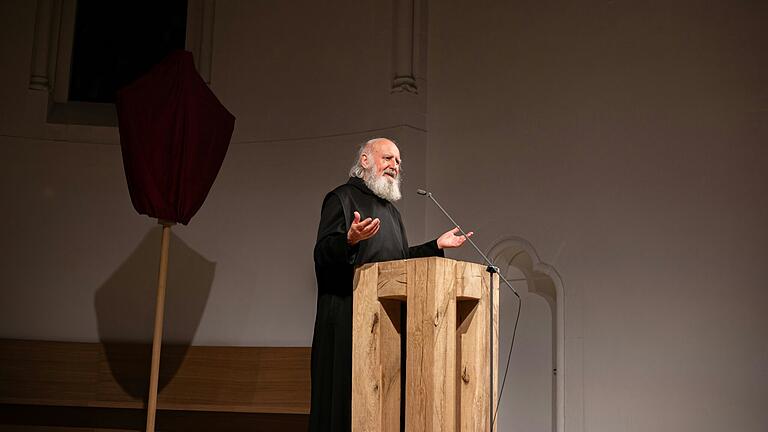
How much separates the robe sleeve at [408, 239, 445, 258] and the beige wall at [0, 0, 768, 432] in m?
1.68

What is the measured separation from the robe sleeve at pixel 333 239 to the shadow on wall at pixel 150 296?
2.57m

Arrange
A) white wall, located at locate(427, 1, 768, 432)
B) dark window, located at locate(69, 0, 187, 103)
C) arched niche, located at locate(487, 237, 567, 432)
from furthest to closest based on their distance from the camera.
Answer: dark window, located at locate(69, 0, 187, 103), arched niche, located at locate(487, 237, 567, 432), white wall, located at locate(427, 1, 768, 432)

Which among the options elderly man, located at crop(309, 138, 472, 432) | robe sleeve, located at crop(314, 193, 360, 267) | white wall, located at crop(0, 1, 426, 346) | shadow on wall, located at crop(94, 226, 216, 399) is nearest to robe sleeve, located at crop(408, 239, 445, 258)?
elderly man, located at crop(309, 138, 472, 432)

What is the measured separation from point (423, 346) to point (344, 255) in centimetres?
50

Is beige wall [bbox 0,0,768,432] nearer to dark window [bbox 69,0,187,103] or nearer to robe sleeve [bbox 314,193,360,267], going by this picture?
dark window [bbox 69,0,187,103]

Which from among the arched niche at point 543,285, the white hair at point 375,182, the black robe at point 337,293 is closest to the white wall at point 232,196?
the arched niche at point 543,285

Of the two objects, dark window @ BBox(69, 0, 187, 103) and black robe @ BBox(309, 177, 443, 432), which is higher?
dark window @ BBox(69, 0, 187, 103)

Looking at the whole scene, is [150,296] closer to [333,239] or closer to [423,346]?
[333,239]

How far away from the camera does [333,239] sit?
3176 millimetres

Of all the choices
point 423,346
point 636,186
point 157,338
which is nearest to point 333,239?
point 423,346

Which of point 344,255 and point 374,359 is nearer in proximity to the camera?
point 374,359

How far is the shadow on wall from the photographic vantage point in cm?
573

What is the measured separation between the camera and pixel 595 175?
16.5ft

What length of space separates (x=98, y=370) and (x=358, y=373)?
3.10 m
